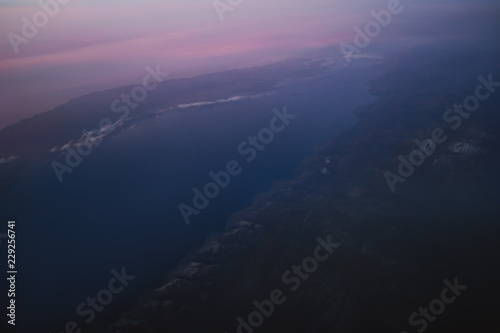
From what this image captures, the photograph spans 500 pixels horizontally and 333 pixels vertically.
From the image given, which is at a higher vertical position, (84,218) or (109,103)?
(109,103)

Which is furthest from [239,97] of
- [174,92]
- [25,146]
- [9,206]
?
[9,206]

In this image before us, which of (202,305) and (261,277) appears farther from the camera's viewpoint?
(261,277)

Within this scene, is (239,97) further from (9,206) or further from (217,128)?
(9,206)
